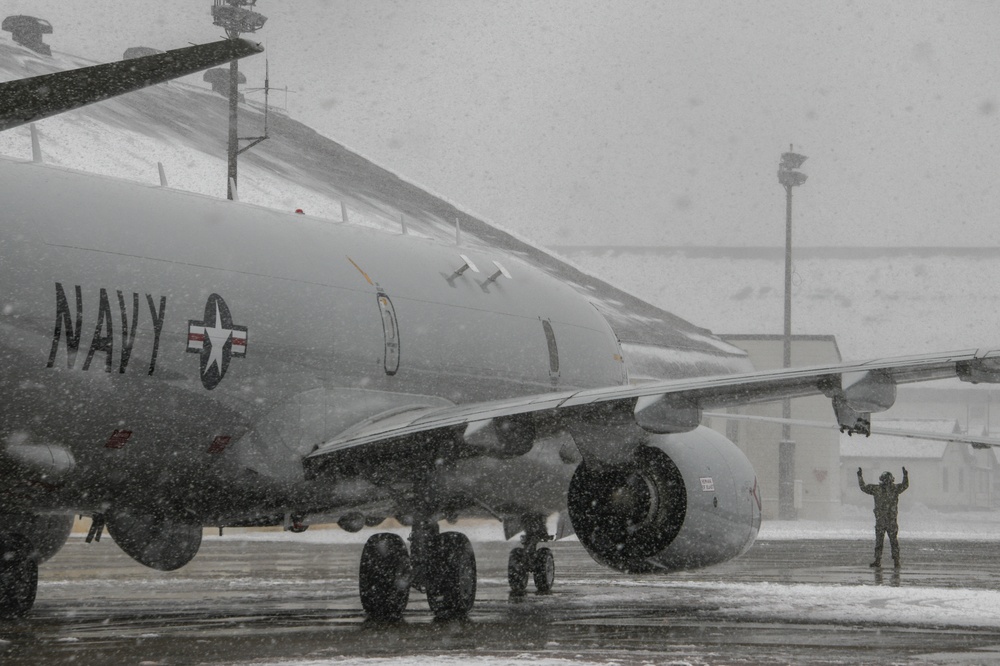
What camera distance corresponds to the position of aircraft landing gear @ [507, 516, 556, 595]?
14773mm

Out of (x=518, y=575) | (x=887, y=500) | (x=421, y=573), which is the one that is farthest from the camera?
(x=887, y=500)

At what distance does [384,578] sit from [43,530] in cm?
372

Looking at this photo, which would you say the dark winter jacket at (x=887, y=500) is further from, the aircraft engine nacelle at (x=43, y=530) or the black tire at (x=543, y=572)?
the aircraft engine nacelle at (x=43, y=530)

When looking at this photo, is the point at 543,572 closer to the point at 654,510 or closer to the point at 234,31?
the point at 654,510

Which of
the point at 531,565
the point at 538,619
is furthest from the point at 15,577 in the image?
the point at 531,565

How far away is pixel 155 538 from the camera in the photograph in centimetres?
1159

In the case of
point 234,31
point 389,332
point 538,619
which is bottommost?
point 538,619

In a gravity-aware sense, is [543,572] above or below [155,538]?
below

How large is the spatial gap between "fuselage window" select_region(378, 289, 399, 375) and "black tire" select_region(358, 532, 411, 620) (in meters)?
1.58

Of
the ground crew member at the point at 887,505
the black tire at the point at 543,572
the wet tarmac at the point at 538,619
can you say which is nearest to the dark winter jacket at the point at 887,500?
the ground crew member at the point at 887,505

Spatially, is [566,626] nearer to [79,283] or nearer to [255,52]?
[79,283]

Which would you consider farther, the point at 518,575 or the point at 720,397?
the point at 518,575

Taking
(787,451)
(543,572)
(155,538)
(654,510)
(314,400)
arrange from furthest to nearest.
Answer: (787,451)
(543,572)
(155,538)
(654,510)
(314,400)

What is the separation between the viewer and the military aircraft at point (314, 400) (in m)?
9.01
